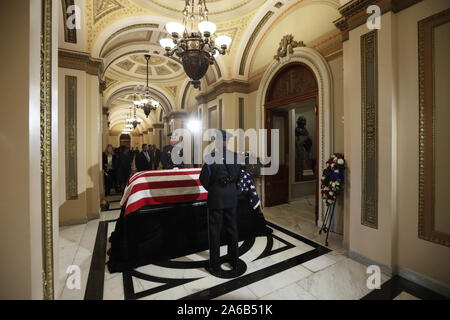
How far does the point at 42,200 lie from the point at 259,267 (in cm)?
244

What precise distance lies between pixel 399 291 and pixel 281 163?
3719 mm

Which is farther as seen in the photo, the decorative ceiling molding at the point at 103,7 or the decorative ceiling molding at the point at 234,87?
the decorative ceiling molding at the point at 234,87

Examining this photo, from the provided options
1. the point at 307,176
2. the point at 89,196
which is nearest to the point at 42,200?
the point at 89,196

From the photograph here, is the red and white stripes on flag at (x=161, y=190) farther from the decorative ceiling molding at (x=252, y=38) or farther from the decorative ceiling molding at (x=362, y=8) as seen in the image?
the decorative ceiling molding at (x=252, y=38)

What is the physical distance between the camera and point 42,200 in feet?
4.67

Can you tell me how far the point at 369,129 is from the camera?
2.60 metres

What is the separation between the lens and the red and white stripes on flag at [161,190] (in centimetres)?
273

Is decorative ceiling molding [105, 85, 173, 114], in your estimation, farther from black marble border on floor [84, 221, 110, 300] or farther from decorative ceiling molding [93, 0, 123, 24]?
black marble border on floor [84, 221, 110, 300]

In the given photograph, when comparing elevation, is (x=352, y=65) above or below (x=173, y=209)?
above

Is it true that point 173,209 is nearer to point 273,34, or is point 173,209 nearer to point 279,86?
point 279,86

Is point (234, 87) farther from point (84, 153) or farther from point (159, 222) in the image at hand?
point (159, 222)

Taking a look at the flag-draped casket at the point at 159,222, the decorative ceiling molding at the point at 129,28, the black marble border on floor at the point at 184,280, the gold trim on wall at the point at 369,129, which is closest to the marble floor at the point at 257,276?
the black marble border on floor at the point at 184,280

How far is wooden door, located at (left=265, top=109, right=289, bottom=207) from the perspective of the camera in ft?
18.0

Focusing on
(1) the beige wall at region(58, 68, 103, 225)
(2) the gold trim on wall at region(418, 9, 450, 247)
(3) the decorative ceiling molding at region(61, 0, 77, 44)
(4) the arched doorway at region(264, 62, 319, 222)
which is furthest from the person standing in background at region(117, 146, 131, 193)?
(2) the gold trim on wall at region(418, 9, 450, 247)
